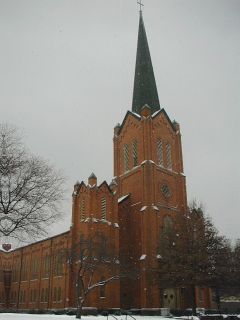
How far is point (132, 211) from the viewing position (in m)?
54.1

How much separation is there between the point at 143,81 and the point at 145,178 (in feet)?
62.2

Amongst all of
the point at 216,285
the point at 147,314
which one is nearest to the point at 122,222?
the point at 147,314

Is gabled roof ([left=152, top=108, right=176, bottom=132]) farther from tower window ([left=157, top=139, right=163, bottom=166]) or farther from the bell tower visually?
tower window ([left=157, top=139, right=163, bottom=166])

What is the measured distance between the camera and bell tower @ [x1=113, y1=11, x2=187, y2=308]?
48.6 meters

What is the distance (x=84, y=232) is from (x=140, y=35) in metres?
37.6

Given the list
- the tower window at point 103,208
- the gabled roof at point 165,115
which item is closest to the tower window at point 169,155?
the gabled roof at point 165,115

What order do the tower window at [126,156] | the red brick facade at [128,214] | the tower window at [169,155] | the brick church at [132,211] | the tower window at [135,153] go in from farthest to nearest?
the tower window at [126,156]
the tower window at [169,155]
the tower window at [135,153]
the brick church at [132,211]
the red brick facade at [128,214]

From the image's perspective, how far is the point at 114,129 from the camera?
211ft

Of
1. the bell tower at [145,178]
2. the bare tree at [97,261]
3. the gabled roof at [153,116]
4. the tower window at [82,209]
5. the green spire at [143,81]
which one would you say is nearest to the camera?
the bare tree at [97,261]

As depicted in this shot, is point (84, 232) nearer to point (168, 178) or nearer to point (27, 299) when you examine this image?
point (168, 178)

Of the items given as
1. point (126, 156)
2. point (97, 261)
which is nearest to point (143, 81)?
point (126, 156)

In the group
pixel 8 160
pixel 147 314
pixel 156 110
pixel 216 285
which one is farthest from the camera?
pixel 156 110

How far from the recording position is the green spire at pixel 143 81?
6259cm

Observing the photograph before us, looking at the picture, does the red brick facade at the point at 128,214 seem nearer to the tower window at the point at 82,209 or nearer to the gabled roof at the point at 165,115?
the tower window at the point at 82,209
